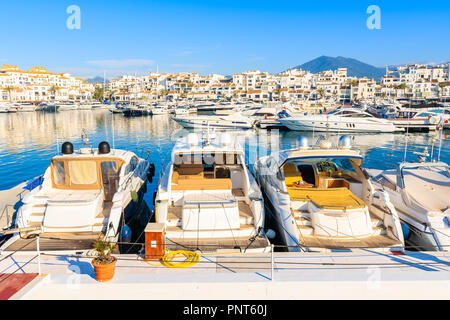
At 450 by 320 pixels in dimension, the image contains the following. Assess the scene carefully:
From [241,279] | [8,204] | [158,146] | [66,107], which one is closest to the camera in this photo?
[241,279]

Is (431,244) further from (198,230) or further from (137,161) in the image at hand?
(137,161)

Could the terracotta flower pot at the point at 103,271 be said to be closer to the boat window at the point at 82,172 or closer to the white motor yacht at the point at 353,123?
the boat window at the point at 82,172

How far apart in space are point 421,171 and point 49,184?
1267 cm

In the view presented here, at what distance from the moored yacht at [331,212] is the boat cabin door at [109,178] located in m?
4.90

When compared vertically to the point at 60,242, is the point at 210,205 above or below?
above

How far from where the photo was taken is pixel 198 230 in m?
7.57

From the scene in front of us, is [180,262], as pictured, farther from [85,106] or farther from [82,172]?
[85,106]

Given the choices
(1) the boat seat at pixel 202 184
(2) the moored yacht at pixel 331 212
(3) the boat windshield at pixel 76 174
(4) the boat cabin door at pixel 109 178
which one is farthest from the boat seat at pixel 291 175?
(3) the boat windshield at pixel 76 174

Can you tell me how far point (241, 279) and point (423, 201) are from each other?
6.83m

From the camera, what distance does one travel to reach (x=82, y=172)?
9.71m

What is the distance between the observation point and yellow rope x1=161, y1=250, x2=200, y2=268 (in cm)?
574

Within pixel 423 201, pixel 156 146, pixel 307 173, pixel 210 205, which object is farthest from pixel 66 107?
pixel 423 201

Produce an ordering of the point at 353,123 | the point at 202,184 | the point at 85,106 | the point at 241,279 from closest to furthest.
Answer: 1. the point at 241,279
2. the point at 202,184
3. the point at 353,123
4. the point at 85,106
